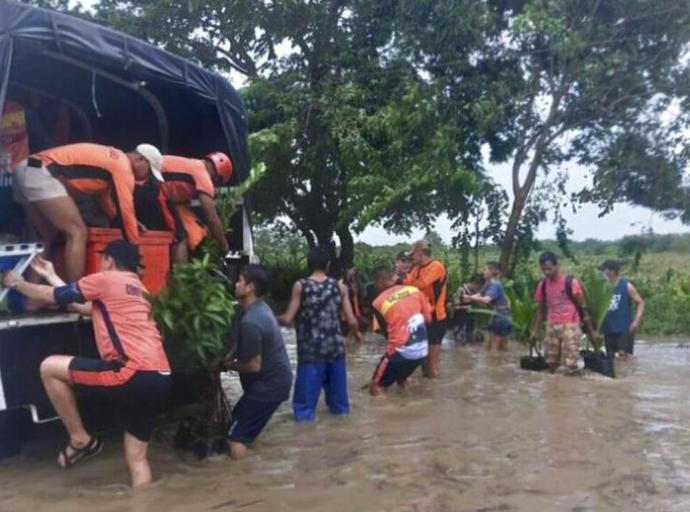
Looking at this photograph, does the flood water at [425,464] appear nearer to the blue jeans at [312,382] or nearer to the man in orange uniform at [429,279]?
the blue jeans at [312,382]

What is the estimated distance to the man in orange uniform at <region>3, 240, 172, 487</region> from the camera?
5.67 m

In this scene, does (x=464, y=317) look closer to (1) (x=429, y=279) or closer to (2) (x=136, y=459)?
(1) (x=429, y=279)

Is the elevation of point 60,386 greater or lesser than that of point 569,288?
lesser

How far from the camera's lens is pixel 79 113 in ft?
27.5

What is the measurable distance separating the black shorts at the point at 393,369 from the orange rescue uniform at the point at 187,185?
242 centimetres

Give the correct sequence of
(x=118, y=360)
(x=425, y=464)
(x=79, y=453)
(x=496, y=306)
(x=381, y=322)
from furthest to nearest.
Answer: (x=496, y=306) < (x=381, y=322) < (x=425, y=464) < (x=79, y=453) < (x=118, y=360)

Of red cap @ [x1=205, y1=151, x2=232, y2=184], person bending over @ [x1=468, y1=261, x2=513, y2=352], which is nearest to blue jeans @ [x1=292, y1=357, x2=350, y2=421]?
red cap @ [x1=205, y1=151, x2=232, y2=184]

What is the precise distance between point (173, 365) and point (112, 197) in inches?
48.5

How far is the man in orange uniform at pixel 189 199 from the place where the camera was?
7199 mm

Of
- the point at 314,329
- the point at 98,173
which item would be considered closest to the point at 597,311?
the point at 314,329

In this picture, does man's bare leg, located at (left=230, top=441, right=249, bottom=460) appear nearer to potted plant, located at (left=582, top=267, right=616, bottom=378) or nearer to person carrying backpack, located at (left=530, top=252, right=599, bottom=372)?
person carrying backpack, located at (left=530, top=252, right=599, bottom=372)

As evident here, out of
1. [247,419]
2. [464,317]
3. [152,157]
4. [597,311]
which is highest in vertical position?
[152,157]

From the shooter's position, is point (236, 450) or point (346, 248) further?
point (346, 248)

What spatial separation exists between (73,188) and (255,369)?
5.66 feet
